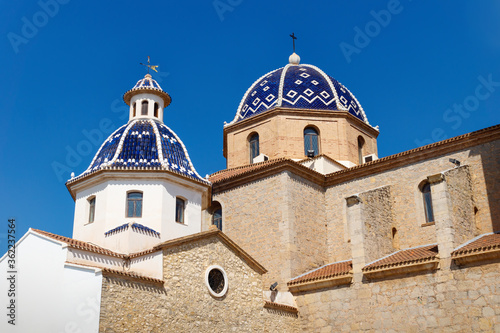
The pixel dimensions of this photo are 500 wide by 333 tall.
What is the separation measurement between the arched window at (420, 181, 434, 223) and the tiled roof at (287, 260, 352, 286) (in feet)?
8.82

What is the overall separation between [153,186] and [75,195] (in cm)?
263

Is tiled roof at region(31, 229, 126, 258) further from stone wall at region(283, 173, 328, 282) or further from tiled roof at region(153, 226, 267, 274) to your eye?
stone wall at region(283, 173, 328, 282)

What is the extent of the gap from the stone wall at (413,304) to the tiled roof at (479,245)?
1.31ft

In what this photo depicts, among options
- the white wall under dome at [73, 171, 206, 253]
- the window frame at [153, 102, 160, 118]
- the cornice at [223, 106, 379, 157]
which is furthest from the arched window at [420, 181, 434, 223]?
the window frame at [153, 102, 160, 118]

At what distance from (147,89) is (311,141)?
22.1 feet

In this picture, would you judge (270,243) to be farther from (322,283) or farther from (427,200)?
(427,200)

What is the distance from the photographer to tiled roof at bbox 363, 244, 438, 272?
14.7 meters

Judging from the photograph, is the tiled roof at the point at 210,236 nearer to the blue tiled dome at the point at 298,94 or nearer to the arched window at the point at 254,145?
the arched window at the point at 254,145

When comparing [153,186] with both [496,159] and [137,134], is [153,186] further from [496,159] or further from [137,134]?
[496,159]

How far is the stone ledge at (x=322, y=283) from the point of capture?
1593cm

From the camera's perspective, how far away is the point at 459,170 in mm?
16750

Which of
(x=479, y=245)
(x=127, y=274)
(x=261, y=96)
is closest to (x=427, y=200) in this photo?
(x=479, y=245)

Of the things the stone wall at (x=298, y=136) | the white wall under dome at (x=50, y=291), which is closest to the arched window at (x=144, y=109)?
the stone wall at (x=298, y=136)

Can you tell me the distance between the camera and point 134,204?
1630 cm
